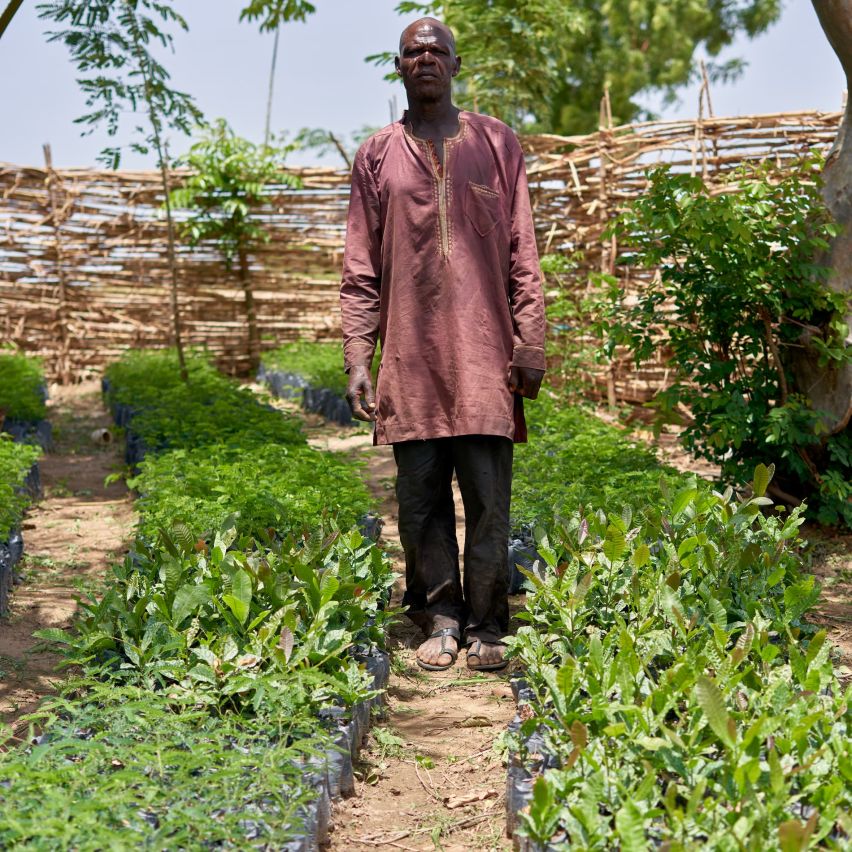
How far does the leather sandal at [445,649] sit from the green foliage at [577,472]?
0.55m

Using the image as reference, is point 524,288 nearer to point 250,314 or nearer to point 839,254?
point 839,254

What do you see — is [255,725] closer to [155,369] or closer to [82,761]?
[82,761]

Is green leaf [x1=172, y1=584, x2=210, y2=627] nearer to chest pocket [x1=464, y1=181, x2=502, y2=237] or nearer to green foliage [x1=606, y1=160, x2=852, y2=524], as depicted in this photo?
chest pocket [x1=464, y1=181, x2=502, y2=237]

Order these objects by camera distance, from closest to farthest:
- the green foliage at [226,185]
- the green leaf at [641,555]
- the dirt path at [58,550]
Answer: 1. the green leaf at [641,555]
2. the dirt path at [58,550]
3. the green foliage at [226,185]

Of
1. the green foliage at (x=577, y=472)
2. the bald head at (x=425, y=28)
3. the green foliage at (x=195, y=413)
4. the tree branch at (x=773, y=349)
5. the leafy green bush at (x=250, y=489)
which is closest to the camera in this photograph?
the bald head at (x=425, y=28)

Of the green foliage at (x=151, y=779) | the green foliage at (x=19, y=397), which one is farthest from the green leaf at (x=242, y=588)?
the green foliage at (x=19, y=397)

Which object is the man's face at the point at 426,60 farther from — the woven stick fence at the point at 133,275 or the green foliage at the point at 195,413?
the woven stick fence at the point at 133,275

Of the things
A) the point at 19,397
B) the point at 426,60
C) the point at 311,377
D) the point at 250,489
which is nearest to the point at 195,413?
the point at 19,397

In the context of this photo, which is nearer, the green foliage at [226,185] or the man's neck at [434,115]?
the man's neck at [434,115]

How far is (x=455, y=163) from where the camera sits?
3.60 metres

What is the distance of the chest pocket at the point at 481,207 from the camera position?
3.60 m

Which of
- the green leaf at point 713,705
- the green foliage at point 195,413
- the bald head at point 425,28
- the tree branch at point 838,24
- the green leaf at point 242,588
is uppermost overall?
the tree branch at point 838,24

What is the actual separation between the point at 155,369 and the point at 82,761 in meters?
7.27

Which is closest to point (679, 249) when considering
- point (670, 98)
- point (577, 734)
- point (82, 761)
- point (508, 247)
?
point (508, 247)
